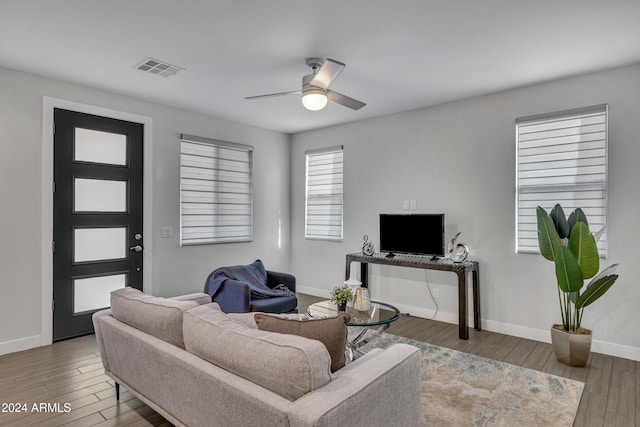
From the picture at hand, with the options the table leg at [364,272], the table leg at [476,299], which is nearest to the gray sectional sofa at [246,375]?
the table leg at [476,299]

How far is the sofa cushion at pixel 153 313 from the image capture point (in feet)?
6.24

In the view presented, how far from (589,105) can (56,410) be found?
502 cm

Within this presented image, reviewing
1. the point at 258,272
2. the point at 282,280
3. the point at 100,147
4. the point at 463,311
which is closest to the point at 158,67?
the point at 100,147

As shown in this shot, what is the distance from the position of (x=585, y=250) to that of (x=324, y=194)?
3.44 m

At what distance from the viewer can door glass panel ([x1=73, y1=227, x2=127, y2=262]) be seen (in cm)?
378

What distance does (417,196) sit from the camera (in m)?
4.62

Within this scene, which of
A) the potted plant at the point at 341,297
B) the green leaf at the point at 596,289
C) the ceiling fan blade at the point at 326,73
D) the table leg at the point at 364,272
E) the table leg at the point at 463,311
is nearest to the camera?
the ceiling fan blade at the point at 326,73

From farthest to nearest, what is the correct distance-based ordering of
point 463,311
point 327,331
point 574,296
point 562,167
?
1. point 463,311
2. point 562,167
3. point 574,296
4. point 327,331

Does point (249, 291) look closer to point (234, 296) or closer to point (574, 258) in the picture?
point (234, 296)

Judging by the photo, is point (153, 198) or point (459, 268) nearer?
point (459, 268)

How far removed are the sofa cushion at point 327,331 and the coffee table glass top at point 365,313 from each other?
1081 mm

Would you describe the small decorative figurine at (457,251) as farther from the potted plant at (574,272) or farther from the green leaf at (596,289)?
the green leaf at (596,289)

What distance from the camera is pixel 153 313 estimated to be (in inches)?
79.4

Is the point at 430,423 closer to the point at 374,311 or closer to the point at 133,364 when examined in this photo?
the point at 374,311
